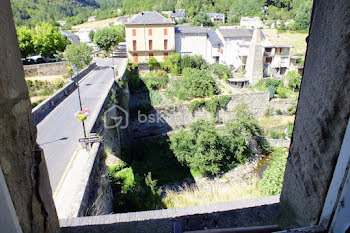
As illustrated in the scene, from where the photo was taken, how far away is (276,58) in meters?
29.6

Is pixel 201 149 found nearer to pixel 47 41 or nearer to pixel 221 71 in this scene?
pixel 221 71

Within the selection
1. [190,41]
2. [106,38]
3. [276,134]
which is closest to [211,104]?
[276,134]

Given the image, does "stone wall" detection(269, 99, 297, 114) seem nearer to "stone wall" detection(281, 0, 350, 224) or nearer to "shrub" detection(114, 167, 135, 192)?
"shrub" detection(114, 167, 135, 192)

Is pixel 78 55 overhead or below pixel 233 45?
below

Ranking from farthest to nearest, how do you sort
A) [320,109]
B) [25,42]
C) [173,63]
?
1. [173,63]
2. [25,42]
3. [320,109]

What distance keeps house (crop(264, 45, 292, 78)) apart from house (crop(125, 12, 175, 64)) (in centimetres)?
1124

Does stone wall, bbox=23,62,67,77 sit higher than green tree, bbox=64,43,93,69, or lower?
lower

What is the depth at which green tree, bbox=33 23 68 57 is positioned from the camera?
25719 mm

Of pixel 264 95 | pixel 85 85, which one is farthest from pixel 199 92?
pixel 85 85

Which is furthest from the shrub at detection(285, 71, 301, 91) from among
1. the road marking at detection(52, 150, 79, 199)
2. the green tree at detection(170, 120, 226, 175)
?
the road marking at detection(52, 150, 79, 199)

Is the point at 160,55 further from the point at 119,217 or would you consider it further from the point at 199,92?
the point at 119,217

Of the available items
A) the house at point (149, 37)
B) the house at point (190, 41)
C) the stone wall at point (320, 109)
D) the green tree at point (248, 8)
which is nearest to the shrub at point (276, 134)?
the house at point (149, 37)

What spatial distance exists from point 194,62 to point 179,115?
10367 millimetres

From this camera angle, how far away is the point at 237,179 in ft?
46.3
